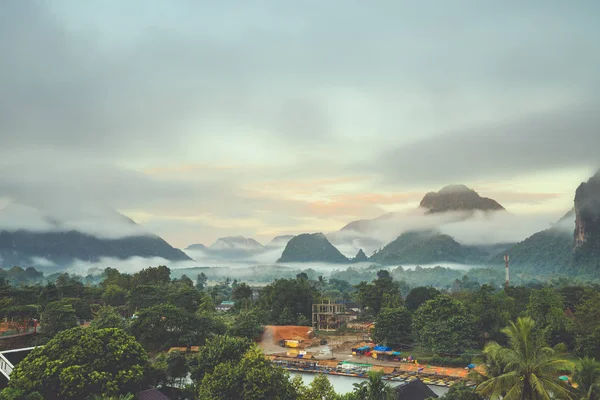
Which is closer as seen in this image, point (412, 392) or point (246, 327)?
point (412, 392)

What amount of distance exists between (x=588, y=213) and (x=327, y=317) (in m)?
134

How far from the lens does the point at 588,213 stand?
158 m

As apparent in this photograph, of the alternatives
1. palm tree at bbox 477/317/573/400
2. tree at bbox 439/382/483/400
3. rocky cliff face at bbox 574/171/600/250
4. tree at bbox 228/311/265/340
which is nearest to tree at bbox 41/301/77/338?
tree at bbox 228/311/265/340

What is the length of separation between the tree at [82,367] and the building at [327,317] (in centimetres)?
3919

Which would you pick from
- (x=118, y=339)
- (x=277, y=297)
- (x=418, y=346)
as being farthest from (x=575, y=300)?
(x=118, y=339)

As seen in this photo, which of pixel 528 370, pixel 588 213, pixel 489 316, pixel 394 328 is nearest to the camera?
pixel 528 370

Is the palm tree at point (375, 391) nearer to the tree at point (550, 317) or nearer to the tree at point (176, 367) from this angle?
the tree at point (176, 367)

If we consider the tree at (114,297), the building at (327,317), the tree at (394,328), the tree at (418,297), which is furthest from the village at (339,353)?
the tree at (114,297)

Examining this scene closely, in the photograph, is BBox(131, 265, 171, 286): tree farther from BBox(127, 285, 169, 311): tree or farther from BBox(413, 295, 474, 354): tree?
BBox(413, 295, 474, 354): tree

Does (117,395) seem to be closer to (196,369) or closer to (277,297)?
(196,369)

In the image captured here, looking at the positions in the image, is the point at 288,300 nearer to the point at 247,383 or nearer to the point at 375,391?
the point at 247,383

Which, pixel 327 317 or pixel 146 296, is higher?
pixel 146 296

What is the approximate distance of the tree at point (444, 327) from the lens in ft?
132

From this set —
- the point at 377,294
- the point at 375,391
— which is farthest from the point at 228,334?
the point at 377,294
